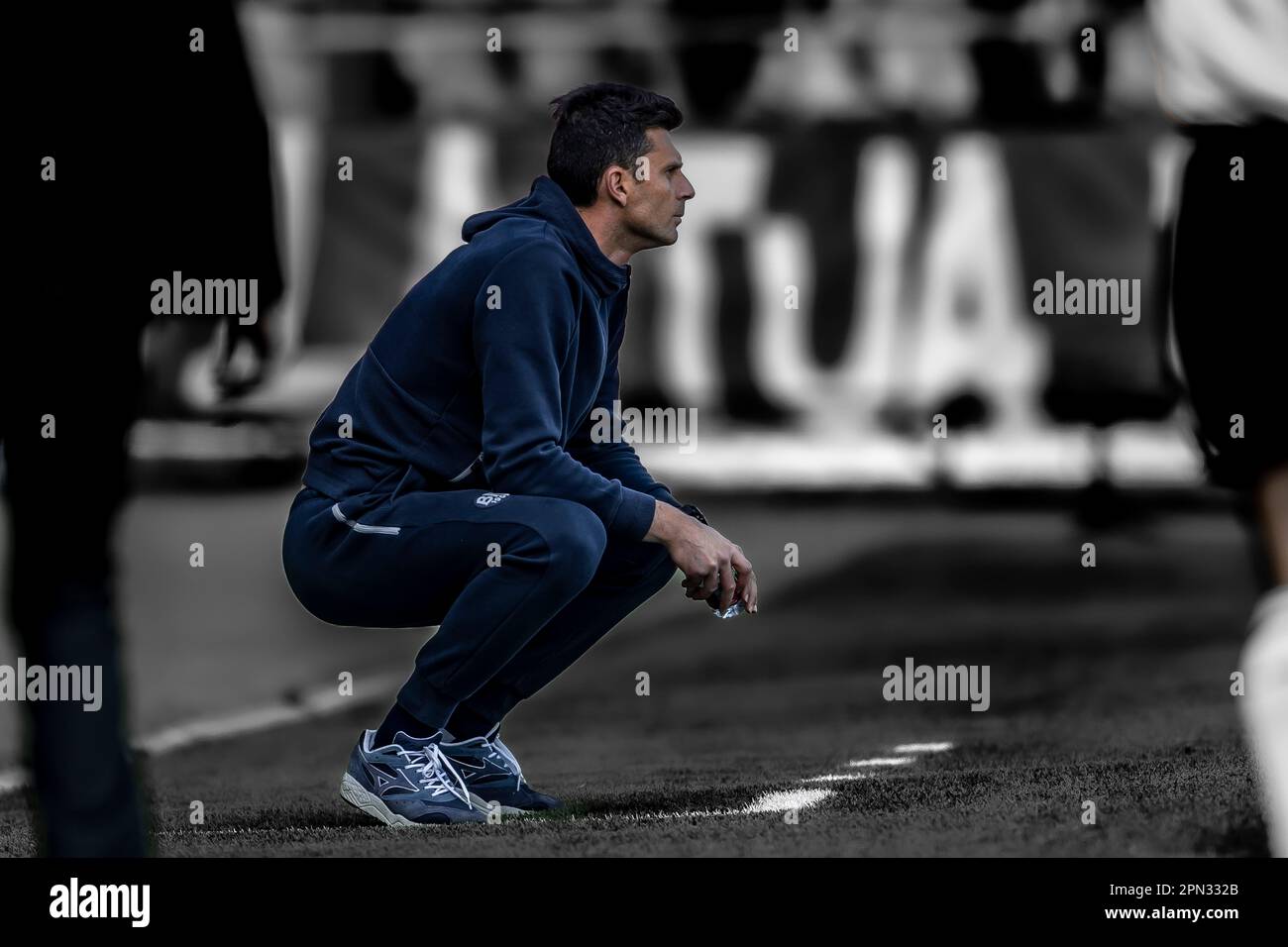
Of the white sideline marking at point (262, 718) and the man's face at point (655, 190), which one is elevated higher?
the man's face at point (655, 190)

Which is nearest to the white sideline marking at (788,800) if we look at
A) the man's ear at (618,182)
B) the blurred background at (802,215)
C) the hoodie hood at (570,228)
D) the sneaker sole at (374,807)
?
the sneaker sole at (374,807)

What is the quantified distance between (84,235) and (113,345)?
17cm

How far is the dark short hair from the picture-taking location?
2510 millimetres

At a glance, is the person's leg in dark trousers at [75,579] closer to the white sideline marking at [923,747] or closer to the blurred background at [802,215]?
the white sideline marking at [923,747]

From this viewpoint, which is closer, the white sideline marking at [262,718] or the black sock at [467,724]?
the black sock at [467,724]

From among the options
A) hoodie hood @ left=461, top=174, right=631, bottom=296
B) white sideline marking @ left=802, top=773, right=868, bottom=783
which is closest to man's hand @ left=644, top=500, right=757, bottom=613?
hoodie hood @ left=461, top=174, right=631, bottom=296

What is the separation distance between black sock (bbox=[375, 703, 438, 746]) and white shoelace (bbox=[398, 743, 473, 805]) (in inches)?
0.9

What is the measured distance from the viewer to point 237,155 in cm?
255

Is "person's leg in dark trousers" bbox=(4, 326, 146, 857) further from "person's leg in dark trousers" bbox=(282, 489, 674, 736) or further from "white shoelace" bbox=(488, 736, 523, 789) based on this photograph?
"white shoelace" bbox=(488, 736, 523, 789)

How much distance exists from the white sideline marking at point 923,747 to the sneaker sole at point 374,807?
50.2 inches

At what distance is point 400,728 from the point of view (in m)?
2.49

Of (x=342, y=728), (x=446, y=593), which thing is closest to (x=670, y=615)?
(x=342, y=728)

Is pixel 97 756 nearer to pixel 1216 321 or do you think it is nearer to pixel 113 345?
pixel 113 345

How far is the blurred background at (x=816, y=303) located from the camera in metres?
5.24
